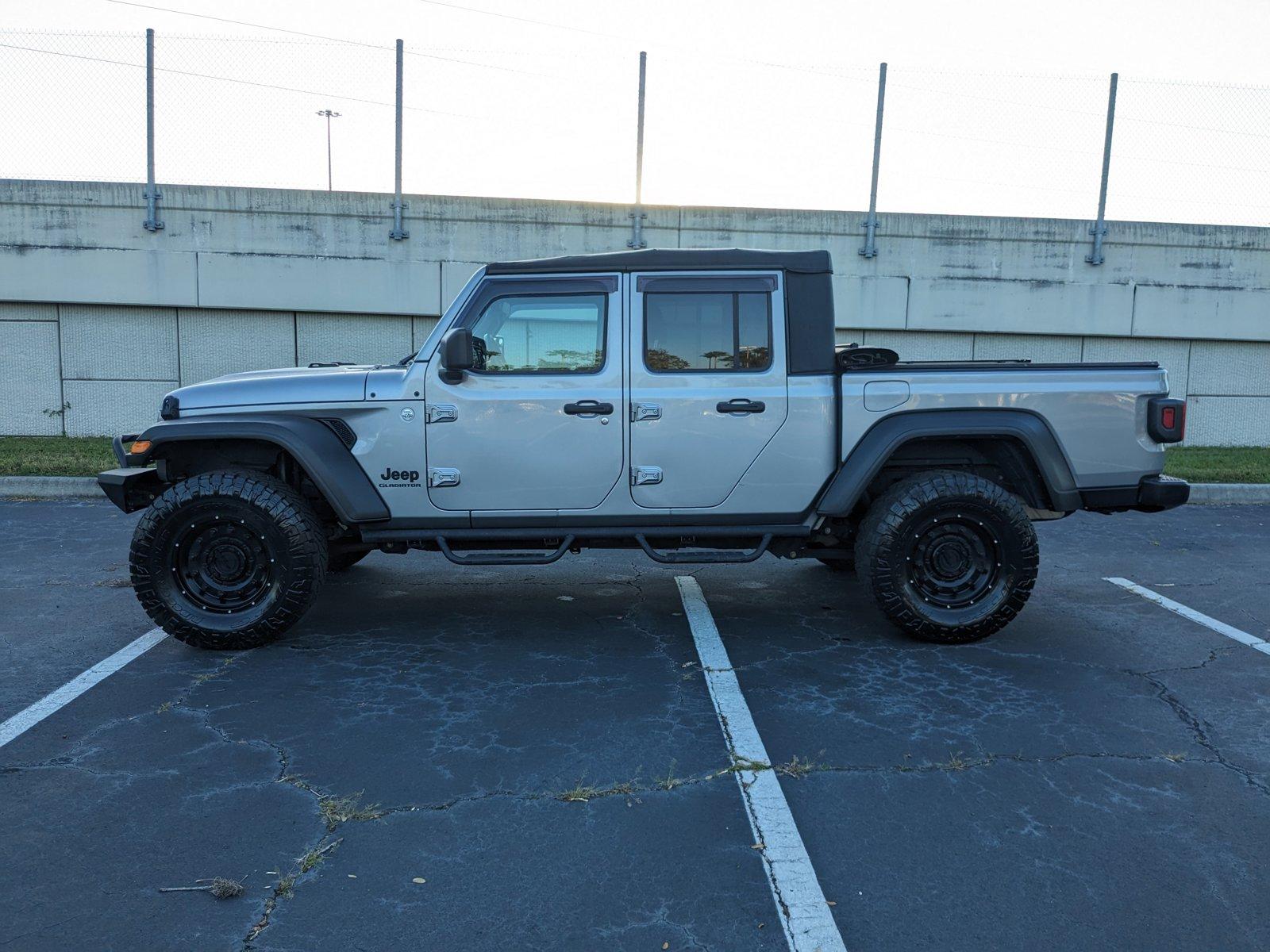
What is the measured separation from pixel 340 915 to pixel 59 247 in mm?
12880

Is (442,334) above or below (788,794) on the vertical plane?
above

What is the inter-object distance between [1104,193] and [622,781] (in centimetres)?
1318

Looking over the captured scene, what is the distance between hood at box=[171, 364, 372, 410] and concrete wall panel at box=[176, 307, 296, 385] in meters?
8.44

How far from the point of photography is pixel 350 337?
42.9 ft

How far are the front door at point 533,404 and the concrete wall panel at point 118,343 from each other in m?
9.76

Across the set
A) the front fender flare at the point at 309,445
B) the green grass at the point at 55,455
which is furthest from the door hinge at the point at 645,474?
the green grass at the point at 55,455

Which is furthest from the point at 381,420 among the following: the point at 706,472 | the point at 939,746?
the point at 939,746

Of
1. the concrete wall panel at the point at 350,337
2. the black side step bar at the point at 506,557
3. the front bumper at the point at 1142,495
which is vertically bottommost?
the black side step bar at the point at 506,557

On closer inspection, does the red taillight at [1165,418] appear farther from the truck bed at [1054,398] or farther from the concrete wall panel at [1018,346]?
the concrete wall panel at [1018,346]

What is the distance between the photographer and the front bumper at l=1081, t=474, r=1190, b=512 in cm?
498

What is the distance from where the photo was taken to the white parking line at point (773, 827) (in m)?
2.49

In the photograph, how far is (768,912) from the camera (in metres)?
2.56

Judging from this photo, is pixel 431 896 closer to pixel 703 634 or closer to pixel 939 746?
pixel 939 746

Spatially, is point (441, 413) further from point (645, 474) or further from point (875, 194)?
point (875, 194)
